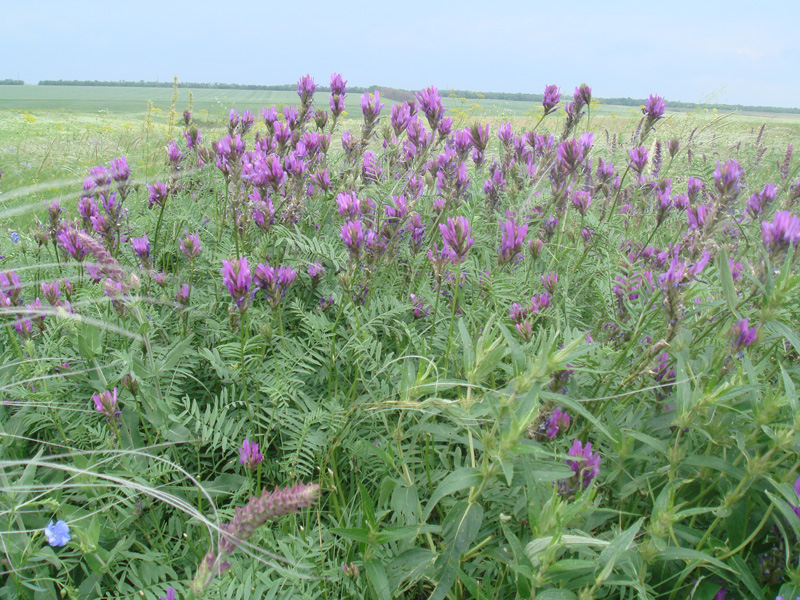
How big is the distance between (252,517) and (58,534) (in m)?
0.80

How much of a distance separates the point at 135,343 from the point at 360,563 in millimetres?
1356

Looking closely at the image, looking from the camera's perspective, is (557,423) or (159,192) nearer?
(557,423)

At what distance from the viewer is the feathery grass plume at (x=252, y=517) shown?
0.83 meters

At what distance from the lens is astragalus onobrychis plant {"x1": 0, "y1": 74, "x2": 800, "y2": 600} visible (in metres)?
1.24

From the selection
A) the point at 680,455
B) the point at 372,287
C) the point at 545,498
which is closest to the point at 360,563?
the point at 545,498

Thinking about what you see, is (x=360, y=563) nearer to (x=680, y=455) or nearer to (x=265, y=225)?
(x=680, y=455)

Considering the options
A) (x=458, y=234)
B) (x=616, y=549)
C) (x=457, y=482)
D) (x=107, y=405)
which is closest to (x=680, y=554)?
(x=616, y=549)

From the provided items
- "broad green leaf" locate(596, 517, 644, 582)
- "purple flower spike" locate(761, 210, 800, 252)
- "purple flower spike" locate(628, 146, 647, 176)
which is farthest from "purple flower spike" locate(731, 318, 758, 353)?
"purple flower spike" locate(628, 146, 647, 176)

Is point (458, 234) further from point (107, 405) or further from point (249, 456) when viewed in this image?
point (107, 405)

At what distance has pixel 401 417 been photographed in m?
1.44

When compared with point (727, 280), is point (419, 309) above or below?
below

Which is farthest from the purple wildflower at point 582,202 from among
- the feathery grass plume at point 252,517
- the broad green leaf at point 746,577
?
the feathery grass plume at point 252,517

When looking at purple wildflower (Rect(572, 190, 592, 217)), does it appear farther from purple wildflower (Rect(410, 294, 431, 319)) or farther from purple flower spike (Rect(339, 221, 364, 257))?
purple flower spike (Rect(339, 221, 364, 257))

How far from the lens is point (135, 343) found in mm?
2121
